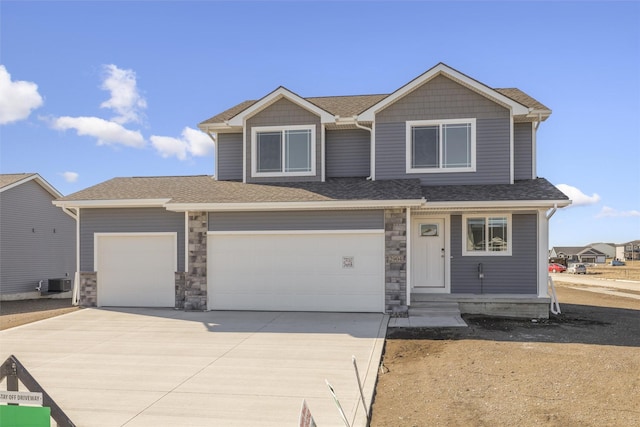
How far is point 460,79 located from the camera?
1282 cm

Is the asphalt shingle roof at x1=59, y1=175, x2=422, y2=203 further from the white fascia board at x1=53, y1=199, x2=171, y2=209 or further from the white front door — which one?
the white front door

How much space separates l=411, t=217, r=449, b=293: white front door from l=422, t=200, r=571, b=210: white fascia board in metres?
1.10

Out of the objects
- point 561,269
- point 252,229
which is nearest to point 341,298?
point 252,229

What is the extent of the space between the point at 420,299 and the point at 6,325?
1018 cm

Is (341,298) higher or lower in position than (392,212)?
lower

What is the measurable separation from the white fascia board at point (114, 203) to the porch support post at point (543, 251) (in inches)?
389

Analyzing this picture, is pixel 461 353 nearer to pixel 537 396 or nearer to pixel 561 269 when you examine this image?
pixel 537 396

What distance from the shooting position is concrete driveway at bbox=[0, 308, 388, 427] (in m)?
5.46

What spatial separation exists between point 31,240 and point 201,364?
15883 millimetres

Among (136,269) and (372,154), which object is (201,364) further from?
(372,154)

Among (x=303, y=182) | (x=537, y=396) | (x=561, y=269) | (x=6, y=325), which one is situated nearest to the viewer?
(x=537, y=396)

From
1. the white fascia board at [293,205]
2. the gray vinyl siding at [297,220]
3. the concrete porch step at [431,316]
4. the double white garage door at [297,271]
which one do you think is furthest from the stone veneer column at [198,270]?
the concrete porch step at [431,316]

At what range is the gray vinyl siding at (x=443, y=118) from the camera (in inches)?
503

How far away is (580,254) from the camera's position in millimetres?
109500
